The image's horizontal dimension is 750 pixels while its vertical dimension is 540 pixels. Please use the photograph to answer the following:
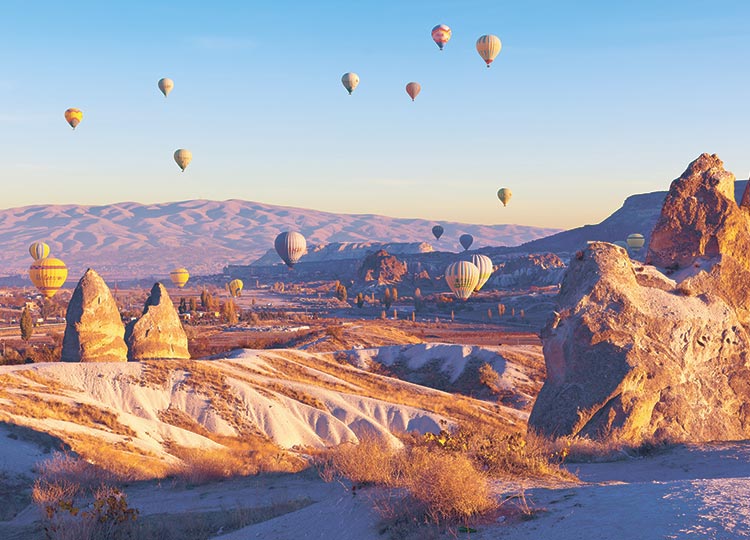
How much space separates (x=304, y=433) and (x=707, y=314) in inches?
675

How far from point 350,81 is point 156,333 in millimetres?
63218

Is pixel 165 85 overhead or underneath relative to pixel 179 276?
overhead

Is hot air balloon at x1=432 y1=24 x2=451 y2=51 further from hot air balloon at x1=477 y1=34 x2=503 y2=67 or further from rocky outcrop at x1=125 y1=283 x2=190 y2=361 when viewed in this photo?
rocky outcrop at x1=125 y1=283 x2=190 y2=361

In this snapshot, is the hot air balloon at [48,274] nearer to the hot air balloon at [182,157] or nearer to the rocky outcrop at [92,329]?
the hot air balloon at [182,157]

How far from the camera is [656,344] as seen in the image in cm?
1805

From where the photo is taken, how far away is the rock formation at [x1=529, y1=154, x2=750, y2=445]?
17.2 m

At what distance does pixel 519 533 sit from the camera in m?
7.72

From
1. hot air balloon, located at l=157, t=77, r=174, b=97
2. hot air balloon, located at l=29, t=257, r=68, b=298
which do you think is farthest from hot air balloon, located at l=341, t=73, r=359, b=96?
hot air balloon, located at l=29, t=257, r=68, b=298

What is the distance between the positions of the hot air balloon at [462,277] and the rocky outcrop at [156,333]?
6911 centimetres

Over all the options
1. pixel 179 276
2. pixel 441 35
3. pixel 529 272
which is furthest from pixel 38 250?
pixel 529 272

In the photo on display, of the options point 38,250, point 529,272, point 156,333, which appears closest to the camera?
point 156,333

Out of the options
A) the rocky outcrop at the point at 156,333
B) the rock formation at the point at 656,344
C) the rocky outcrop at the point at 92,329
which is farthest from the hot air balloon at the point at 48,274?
the rock formation at the point at 656,344

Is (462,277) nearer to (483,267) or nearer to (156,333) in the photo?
(483,267)

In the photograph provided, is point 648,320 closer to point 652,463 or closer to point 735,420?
point 735,420
